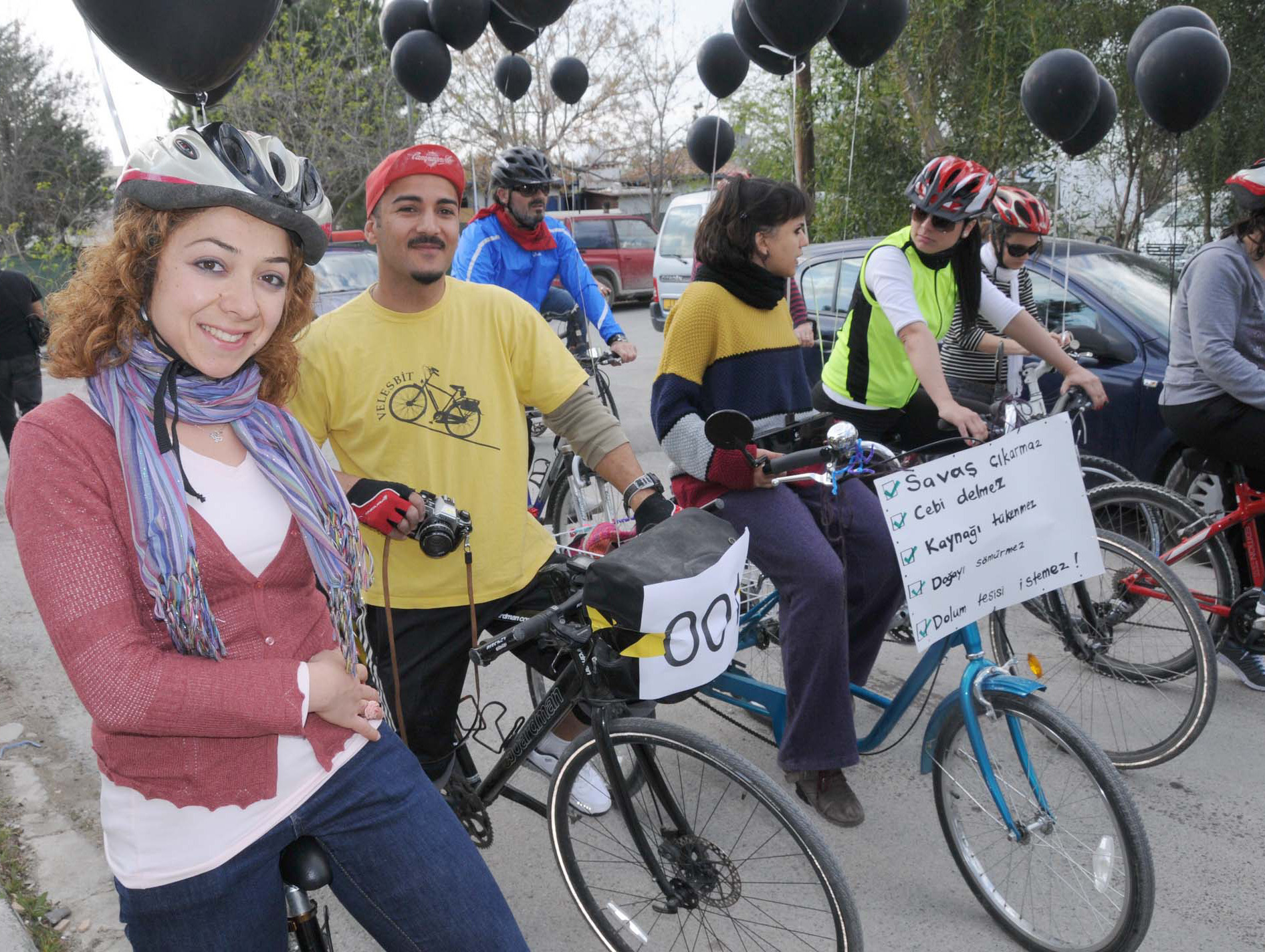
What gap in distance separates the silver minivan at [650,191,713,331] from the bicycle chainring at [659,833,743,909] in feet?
31.2

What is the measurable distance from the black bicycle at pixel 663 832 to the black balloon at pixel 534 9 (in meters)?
4.52

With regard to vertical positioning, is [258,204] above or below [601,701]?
above

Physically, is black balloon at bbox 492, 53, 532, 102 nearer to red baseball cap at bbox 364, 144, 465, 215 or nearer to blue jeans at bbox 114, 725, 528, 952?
red baseball cap at bbox 364, 144, 465, 215

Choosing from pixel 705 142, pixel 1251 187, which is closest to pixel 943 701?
pixel 1251 187

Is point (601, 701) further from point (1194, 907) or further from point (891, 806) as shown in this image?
point (1194, 907)

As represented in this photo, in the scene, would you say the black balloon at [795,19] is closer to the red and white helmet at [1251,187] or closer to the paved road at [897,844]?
the red and white helmet at [1251,187]

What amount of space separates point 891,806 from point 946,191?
214 cm

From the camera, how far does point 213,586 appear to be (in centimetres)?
159

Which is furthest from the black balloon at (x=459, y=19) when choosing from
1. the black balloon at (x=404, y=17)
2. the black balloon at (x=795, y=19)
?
the black balloon at (x=795, y=19)

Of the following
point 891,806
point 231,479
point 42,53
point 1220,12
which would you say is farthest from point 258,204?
point 42,53

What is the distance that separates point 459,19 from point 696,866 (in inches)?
Result: 273

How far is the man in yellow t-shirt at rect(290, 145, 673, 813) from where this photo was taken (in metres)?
2.51

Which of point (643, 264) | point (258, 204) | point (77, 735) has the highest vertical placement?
point (643, 264)

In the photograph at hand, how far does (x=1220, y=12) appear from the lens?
28.9 feet
